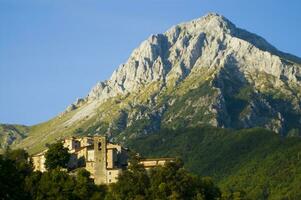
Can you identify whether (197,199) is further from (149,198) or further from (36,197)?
(36,197)

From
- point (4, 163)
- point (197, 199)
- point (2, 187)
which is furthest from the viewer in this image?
point (197, 199)

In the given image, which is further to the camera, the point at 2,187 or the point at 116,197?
the point at 116,197

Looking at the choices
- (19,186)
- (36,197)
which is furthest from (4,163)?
(36,197)

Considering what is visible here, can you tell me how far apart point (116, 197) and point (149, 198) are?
8.59 m

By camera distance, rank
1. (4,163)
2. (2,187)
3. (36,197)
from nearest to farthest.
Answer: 1. (2,187)
2. (4,163)
3. (36,197)

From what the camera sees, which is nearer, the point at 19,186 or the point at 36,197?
the point at 19,186

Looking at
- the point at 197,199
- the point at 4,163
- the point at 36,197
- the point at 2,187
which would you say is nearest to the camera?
the point at 2,187

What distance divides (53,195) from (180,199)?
107ft

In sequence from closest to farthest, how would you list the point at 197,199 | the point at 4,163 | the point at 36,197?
the point at 4,163, the point at 36,197, the point at 197,199

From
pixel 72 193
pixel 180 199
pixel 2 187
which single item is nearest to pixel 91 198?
pixel 72 193

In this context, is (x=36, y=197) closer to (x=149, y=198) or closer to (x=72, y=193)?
(x=72, y=193)

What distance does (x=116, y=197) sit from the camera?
197625mm

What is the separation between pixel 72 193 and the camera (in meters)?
194

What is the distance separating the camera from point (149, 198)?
200 meters
